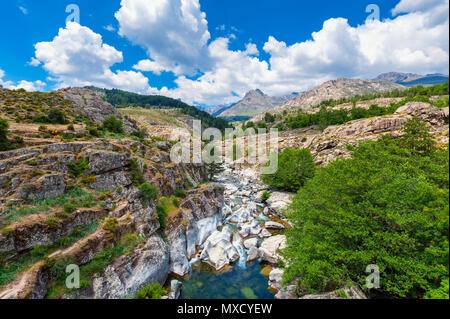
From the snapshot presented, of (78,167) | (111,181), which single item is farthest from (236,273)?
(78,167)

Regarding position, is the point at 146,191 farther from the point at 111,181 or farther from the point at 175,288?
the point at 175,288

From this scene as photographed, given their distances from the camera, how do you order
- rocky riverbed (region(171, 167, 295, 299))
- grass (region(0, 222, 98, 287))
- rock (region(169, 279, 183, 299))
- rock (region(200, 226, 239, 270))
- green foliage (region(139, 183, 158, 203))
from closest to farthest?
grass (region(0, 222, 98, 287)) < rock (region(169, 279, 183, 299)) < rocky riverbed (region(171, 167, 295, 299)) < rock (region(200, 226, 239, 270)) < green foliage (region(139, 183, 158, 203))

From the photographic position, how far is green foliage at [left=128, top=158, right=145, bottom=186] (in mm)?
26078

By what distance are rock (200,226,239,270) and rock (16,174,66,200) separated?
1881 centimetres

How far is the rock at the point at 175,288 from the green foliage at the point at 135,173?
14.4 meters

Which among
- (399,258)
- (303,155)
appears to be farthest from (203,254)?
(303,155)

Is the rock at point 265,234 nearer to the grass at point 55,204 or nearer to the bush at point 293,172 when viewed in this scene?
the bush at point 293,172

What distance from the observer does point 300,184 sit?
43594 mm

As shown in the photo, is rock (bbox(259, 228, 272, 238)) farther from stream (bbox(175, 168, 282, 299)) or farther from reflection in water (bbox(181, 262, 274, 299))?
reflection in water (bbox(181, 262, 274, 299))

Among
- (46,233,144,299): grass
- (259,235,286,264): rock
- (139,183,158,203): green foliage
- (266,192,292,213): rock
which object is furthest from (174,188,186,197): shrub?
(266,192,292,213): rock

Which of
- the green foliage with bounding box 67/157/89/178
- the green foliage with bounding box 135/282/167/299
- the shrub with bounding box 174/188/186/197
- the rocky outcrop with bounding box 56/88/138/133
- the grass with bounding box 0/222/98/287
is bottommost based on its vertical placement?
the green foliage with bounding box 135/282/167/299

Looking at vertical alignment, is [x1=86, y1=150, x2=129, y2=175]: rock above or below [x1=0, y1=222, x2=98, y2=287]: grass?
above

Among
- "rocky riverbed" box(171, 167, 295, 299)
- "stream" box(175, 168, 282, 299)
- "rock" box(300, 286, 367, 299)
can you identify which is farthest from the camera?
"rocky riverbed" box(171, 167, 295, 299)

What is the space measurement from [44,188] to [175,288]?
57.2 feet
